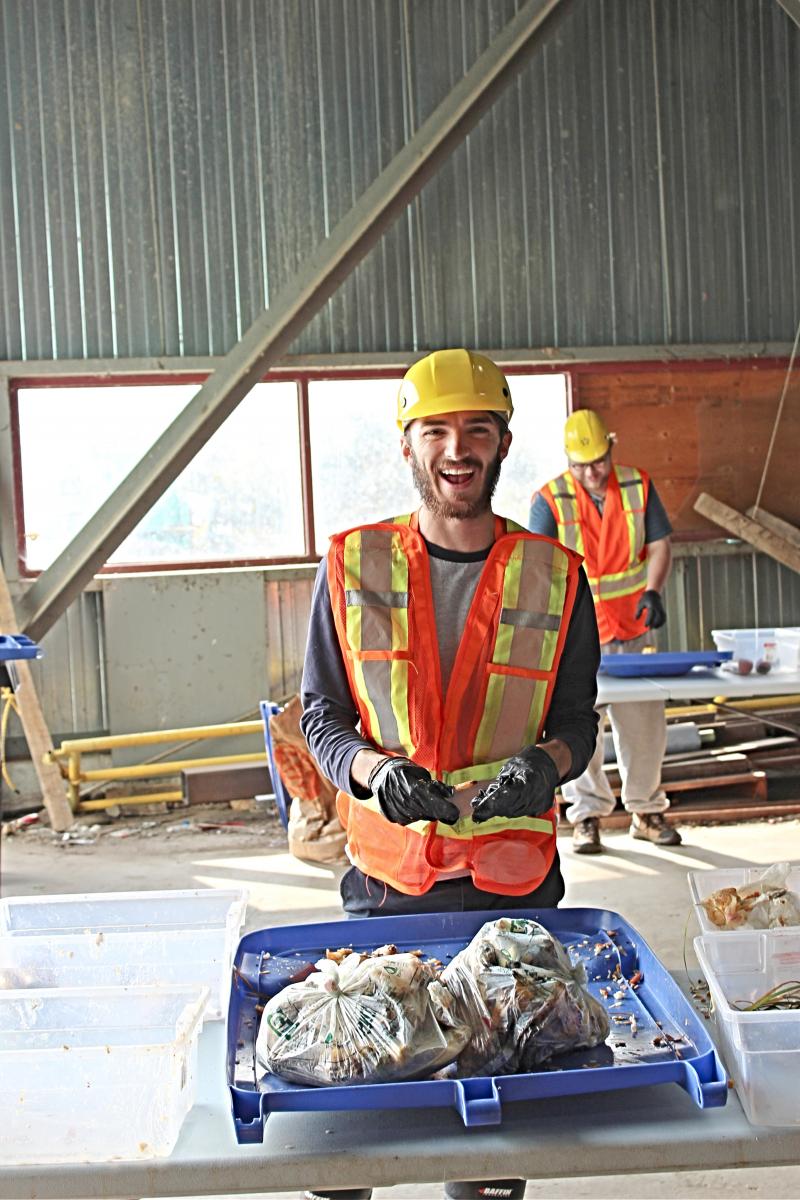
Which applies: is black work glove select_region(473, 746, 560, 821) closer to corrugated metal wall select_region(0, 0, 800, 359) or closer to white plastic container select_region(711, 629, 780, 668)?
white plastic container select_region(711, 629, 780, 668)

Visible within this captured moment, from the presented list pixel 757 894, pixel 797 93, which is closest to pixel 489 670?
pixel 757 894

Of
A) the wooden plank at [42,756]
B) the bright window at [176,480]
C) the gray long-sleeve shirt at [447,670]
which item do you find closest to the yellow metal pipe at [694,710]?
the bright window at [176,480]

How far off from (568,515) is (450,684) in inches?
172

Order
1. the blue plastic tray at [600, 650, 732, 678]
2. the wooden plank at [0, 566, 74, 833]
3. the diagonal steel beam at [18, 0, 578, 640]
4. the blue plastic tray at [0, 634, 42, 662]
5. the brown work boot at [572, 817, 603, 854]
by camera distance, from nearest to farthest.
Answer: the blue plastic tray at [0, 634, 42, 662] < the blue plastic tray at [600, 650, 732, 678] < the brown work boot at [572, 817, 603, 854] < the diagonal steel beam at [18, 0, 578, 640] < the wooden plank at [0, 566, 74, 833]

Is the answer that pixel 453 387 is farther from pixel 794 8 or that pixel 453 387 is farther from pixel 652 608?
pixel 794 8

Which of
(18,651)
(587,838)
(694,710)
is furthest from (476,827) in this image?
(694,710)

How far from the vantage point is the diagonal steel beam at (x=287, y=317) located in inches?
310

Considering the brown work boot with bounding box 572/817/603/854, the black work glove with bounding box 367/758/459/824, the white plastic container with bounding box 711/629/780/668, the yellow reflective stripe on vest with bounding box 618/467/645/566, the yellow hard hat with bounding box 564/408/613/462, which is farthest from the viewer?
the brown work boot with bounding box 572/817/603/854

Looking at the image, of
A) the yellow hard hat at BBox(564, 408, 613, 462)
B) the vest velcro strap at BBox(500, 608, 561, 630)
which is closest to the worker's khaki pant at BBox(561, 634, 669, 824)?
the yellow hard hat at BBox(564, 408, 613, 462)

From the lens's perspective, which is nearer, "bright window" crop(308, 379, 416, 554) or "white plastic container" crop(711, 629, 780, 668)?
"white plastic container" crop(711, 629, 780, 668)

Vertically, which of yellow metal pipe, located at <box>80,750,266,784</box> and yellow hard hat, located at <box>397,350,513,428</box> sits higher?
yellow hard hat, located at <box>397,350,513,428</box>

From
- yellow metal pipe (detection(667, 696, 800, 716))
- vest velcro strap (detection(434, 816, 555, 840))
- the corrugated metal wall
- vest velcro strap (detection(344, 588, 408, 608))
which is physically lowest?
yellow metal pipe (detection(667, 696, 800, 716))

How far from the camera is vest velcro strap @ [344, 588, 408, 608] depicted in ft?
9.09

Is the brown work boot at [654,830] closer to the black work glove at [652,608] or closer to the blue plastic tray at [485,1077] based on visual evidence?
the black work glove at [652,608]
